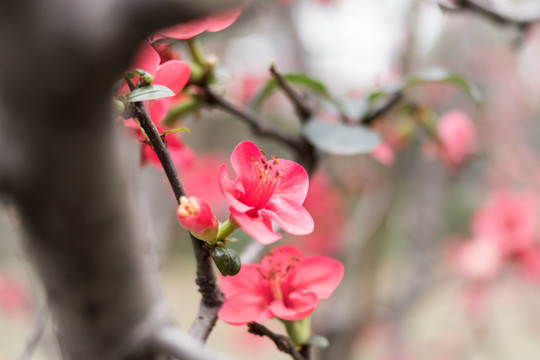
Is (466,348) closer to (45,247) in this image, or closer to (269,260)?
(269,260)

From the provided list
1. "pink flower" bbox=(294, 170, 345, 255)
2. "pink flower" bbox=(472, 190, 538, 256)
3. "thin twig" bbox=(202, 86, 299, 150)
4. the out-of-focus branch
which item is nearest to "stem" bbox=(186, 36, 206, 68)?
"thin twig" bbox=(202, 86, 299, 150)

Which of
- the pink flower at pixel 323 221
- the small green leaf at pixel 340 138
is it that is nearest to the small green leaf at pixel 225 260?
the small green leaf at pixel 340 138

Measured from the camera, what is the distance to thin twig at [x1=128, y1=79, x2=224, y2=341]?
0.83 ft

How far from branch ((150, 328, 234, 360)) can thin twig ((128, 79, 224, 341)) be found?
1.1 inches

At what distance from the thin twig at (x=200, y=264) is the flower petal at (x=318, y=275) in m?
0.08

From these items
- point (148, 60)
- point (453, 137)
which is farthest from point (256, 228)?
point (453, 137)

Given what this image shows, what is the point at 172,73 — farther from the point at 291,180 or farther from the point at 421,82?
the point at 421,82

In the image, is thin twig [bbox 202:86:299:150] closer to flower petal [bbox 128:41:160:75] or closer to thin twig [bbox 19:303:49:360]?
flower petal [bbox 128:41:160:75]

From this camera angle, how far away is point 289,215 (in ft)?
1.00

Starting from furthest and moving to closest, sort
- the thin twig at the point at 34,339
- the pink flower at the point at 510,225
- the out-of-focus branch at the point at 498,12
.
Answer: the pink flower at the point at 510,225 < the out-of-focus branch at the point at 498,12 < the thin twig at the point at 34,339

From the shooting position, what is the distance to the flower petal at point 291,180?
0.32m

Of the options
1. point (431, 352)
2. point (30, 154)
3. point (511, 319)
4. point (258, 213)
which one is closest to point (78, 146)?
point (30, 154)

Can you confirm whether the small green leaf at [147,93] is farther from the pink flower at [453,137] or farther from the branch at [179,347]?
the pink flower at [453,137]

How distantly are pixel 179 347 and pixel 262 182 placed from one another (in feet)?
0.43
